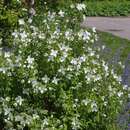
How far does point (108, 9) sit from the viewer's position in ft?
86.9

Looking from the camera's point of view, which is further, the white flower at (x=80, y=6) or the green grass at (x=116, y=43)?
the green grass at (x=116, y=43)

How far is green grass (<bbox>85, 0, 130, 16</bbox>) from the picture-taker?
2600cm

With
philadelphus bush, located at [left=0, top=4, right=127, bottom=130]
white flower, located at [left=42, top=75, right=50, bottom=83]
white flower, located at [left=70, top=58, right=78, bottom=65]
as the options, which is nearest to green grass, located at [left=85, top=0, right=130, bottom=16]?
philadelphus bush, located at [left=0, top=4, right=127, bottom=130]

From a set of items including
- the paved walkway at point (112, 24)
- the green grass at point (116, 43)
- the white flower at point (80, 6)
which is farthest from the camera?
the paved walkway at point (112, 24)

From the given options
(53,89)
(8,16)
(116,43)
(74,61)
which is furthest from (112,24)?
(53,89)

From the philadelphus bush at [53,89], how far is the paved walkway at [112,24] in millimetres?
12317

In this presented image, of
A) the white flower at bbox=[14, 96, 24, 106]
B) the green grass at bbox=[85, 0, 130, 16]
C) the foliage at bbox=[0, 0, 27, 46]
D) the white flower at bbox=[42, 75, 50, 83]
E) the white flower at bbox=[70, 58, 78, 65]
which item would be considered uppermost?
the white flower at bbox=[70, 58, 78, 65]

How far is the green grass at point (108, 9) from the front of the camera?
26.0m

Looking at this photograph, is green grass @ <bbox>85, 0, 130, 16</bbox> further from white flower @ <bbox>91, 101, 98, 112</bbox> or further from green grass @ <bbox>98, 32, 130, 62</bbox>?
white flower @ <bbox>91, 101, 98, 112</bbox>

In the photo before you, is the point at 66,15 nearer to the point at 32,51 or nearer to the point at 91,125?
the point at 32,51

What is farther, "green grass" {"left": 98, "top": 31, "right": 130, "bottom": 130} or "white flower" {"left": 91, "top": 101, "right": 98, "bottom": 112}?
"green grass" {"left": 98, "top": 31, "right": 130, "bottom": 130}

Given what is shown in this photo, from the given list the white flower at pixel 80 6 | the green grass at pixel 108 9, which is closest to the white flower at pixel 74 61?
the white flower at pixel 80 6

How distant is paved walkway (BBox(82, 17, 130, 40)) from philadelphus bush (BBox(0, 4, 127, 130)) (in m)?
12.3

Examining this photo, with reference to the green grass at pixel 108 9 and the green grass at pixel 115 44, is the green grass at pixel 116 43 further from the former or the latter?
the green grass at pixel 108 9
